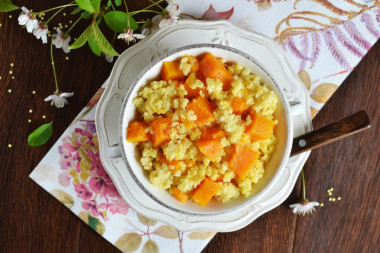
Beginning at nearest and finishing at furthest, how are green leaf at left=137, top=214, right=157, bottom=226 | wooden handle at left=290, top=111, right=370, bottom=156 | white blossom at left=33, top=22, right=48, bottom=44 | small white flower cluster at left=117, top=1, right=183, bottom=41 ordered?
wooden handle at left=290, top=111, right=370, bottom=156 < small white flower cluster at left=117, top=1, right=183, bottom=41 < white blossom at left=33, top=22, right=48, bottom=44 < green leaf at left=137, top=214, right=157, bottom=226

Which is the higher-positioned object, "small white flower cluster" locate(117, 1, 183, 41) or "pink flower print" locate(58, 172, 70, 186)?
"small white flower cluster" locate(117, 1, 183, 41)

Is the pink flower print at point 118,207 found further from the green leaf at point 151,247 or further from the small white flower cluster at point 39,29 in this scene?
the small white flower cluster at point 39,29

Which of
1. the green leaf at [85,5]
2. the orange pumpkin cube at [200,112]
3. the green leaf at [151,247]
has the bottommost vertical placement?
the green leaf at [151,247]

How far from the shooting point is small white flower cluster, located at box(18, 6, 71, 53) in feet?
4.32

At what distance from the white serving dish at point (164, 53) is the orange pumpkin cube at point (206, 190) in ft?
0.35

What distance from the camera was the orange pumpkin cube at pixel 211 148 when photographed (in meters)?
1.18

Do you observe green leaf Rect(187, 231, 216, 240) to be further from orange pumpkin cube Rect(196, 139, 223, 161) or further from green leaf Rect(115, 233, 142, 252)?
orange pumpkin cube Rect(196, 139, 223, 161)

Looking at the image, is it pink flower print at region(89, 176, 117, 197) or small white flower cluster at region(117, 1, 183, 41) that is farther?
pink flower print at region(89, 176, 117, 197)

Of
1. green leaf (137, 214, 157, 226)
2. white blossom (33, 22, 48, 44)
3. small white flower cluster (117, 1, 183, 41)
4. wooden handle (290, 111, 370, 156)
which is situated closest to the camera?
wooden handle (290, 111, 370, 156)

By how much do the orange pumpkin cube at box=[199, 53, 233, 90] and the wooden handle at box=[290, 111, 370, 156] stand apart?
0.29 metres

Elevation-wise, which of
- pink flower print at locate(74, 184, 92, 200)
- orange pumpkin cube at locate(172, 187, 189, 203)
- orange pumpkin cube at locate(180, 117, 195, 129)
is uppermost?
orange pumpkin cube at locate(180, 117, 195, 129)

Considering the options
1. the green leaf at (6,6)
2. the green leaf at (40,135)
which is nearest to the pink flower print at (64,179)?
the green leaf at (40,135)

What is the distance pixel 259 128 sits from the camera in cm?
120

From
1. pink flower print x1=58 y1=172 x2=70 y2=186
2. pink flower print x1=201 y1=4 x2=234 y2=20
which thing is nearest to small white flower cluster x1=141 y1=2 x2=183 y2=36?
pink flower print x1=201 y1=4 x2=234 y2=20
